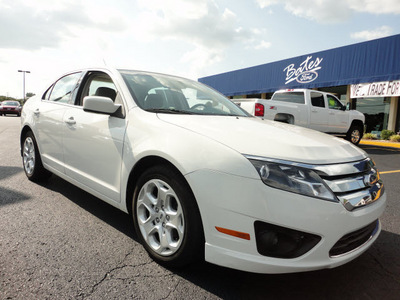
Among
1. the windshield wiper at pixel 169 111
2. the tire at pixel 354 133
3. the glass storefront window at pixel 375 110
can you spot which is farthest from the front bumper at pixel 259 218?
the glass storefront window at pixel 375 110

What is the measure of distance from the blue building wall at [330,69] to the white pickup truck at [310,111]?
12.8ft

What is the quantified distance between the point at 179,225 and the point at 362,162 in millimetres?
1352

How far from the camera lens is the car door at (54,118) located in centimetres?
343

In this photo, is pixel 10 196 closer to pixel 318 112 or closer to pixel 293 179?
pixel 293 179

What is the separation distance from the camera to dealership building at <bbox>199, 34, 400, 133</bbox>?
13.6m

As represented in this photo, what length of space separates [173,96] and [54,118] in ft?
4.93

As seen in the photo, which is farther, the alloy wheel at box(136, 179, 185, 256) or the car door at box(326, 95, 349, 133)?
the car door at box(326, 95, 349, 133)

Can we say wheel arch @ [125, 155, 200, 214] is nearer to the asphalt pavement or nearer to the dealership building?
the asphalt pavement

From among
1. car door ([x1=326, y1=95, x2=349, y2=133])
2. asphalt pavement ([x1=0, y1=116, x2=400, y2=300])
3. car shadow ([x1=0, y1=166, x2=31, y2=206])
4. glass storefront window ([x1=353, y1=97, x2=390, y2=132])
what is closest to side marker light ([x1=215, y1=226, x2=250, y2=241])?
asphalt pavement ([x1=0, y1=116, x2=400, y2=300])

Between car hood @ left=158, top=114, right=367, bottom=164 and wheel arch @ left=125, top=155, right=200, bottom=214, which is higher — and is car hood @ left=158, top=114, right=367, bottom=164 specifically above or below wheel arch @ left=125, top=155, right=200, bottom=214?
above

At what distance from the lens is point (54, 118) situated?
353 centimetres

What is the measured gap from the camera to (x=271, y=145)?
1933 millimetres

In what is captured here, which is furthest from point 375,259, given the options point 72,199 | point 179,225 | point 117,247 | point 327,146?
point 72,199

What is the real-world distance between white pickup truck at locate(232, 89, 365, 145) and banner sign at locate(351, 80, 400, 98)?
3112mm
